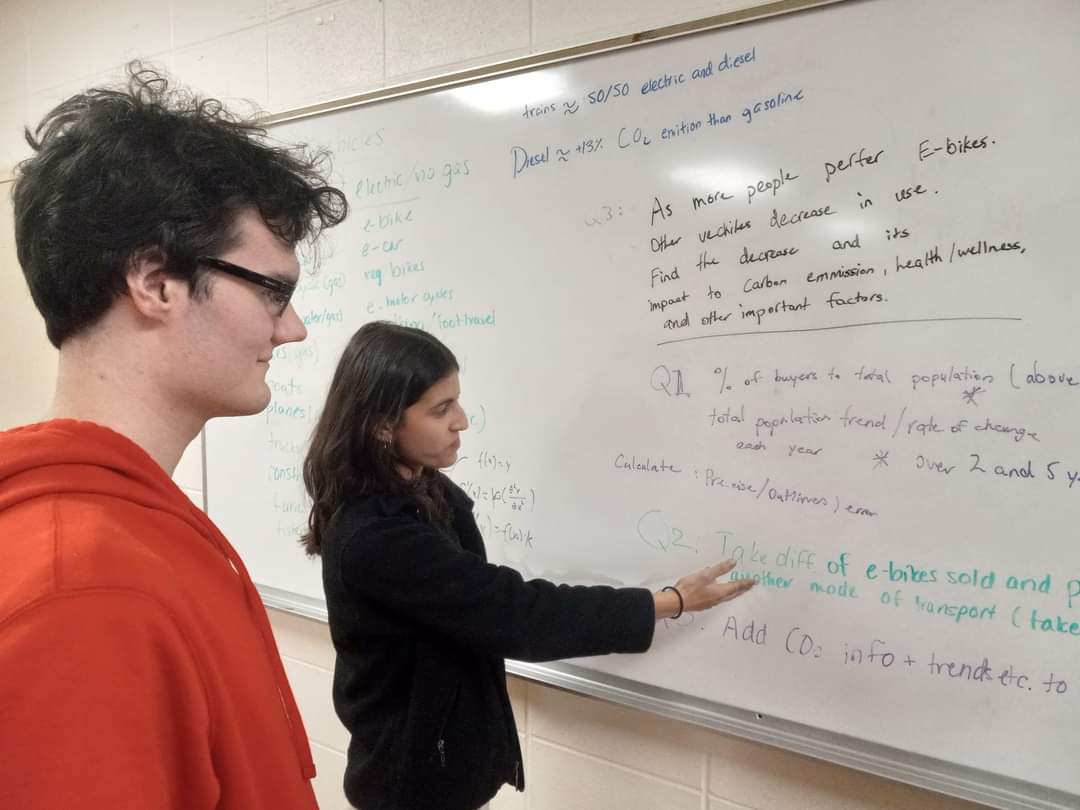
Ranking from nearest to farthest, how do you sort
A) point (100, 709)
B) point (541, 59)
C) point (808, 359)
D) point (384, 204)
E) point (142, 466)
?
point (100, 709), point (142, 466), point (808, 359), point (541, 59), point (384, 204)

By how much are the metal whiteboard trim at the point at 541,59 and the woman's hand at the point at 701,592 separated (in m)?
0.90

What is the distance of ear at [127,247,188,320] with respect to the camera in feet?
2.20

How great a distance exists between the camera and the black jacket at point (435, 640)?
107 centimetres

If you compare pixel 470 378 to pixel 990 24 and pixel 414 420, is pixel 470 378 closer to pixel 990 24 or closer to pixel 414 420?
pixel 414 420

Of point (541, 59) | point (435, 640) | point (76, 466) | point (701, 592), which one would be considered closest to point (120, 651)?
point (76, 466)

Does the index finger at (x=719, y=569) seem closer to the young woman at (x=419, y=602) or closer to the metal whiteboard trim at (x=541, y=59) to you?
the young woman at (x=419, y=602)

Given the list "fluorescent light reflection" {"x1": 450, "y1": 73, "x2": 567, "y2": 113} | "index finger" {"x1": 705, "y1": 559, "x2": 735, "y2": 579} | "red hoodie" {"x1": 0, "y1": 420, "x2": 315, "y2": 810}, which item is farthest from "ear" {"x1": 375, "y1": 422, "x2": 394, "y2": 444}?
"fluorescent light reflection" {"x1": 450, "y1": 73, "x2": 567, "y2": 113}

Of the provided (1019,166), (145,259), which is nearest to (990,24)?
(1019,166)

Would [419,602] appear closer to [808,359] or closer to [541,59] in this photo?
[808,359]

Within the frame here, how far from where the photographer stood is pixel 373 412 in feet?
3.77

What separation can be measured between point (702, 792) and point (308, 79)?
1.82m

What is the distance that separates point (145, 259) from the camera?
0.67m

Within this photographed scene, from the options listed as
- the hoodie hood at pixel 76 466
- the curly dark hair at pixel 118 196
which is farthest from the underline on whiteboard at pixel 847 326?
the hoodie hood at pixel 76 466

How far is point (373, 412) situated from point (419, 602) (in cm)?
31
